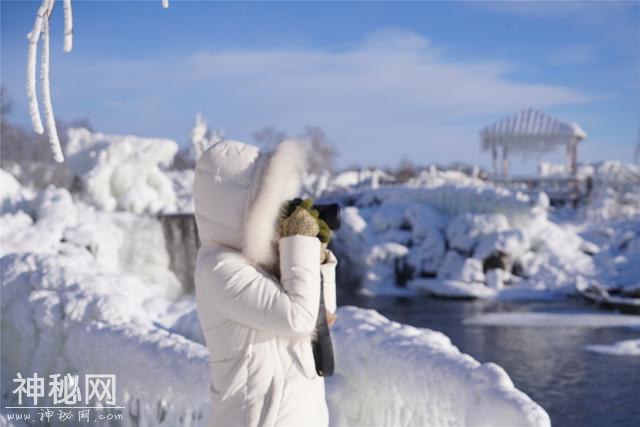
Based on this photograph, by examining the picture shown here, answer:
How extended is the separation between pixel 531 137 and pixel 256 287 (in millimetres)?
22453

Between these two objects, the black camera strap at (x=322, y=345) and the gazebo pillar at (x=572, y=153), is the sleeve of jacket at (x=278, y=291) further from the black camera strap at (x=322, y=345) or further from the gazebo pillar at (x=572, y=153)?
the gazebo pillar at (x=572, y=153)

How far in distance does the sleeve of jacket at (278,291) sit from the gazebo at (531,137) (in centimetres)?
2193

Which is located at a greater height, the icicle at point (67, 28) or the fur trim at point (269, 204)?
the icicle at point (67, 28)

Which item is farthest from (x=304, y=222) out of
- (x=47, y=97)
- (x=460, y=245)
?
(x=460, y=245)

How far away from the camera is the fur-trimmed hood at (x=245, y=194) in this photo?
1944 millimetres

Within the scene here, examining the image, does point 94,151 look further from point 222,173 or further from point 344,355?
point 222,173

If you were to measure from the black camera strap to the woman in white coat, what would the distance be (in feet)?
0.06

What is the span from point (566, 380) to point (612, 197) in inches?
488

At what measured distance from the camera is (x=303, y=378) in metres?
2.05

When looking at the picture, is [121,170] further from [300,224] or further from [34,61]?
[300,224]

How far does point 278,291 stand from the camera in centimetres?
192

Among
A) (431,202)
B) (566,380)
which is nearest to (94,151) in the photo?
(431,202)

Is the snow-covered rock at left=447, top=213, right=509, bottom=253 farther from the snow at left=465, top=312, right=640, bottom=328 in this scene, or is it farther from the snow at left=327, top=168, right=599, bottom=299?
the snow at left=465, top=312, right=640, bottom=328

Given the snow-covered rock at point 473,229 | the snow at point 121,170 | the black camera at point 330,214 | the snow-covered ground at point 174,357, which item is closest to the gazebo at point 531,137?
the snow-covered rock at point 473,229
